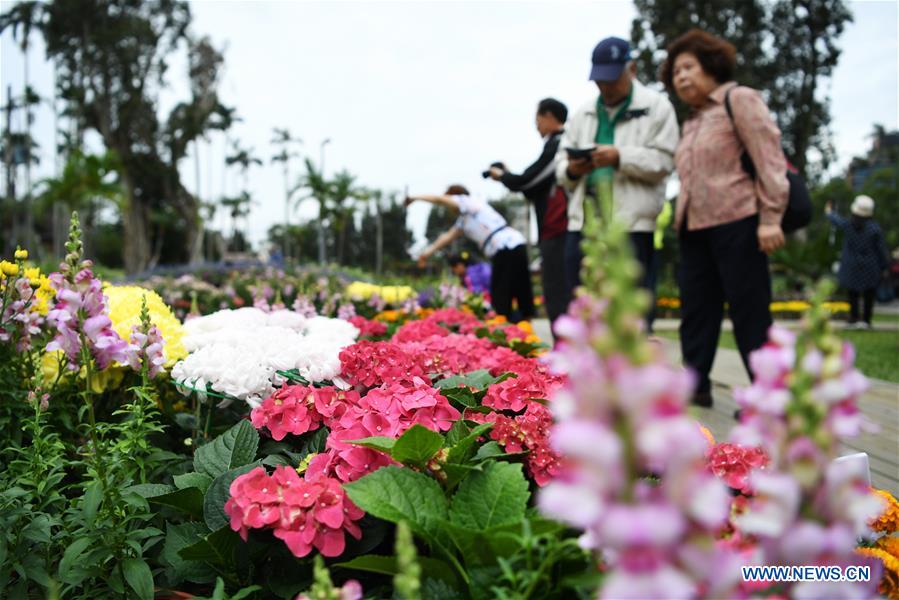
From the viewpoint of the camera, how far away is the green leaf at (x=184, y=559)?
4.12ft

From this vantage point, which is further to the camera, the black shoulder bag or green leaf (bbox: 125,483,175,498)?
the black shoulder bag

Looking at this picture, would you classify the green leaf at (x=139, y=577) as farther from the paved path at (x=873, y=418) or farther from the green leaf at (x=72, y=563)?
the paved path at (x=873, y=418)

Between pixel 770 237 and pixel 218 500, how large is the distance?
9.88ft

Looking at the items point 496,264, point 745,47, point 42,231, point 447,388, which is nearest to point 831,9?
point 745,47

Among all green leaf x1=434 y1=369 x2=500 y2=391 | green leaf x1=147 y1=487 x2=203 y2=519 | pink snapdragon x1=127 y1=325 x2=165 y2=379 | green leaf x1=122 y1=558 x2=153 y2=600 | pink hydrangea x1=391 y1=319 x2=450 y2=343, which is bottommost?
green leaf x1=122 y1=558 x2=153 y2=600

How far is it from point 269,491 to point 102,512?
0.41 meters

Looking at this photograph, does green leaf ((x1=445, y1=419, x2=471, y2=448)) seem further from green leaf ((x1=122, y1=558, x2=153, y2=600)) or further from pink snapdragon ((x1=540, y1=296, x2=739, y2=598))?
pink snapdragon ((x1=540, y1=296, x2=739, y2=598))

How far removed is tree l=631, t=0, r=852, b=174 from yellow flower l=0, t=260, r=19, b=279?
24.8 m

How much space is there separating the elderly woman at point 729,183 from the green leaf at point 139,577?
10.3ft

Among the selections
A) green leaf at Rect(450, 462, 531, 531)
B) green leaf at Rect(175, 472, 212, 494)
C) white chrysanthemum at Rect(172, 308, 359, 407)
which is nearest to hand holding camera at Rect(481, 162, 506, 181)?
white chrysanthemum at Rect(172, 308, 359, 407)

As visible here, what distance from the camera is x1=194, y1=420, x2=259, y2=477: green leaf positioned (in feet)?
4.78

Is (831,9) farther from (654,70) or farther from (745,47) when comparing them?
(654,70)

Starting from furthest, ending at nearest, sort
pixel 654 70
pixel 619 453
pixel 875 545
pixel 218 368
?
pixel 654 70 → pixel 218 368 → pixel 875 545 → pixel 619 453

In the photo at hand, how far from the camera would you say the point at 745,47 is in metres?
25.5
